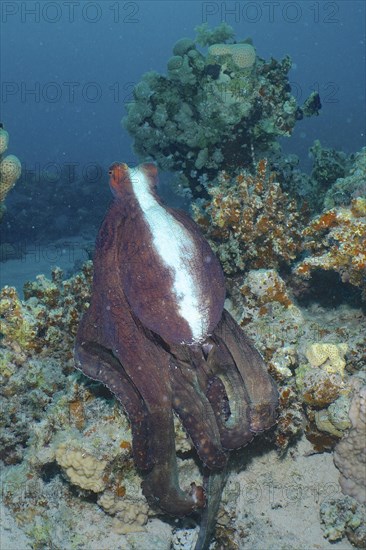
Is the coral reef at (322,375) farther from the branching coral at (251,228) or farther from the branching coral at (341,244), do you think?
the branching coral at (251,228)

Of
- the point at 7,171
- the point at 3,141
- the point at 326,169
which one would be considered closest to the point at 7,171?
the point at 7,171

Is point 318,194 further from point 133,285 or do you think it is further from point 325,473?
point 133,285

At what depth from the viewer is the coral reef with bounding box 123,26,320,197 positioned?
7.47m

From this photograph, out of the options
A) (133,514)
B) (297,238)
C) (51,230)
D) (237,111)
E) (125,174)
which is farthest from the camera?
(51,230)

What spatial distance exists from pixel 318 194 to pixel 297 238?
2152 millimetres

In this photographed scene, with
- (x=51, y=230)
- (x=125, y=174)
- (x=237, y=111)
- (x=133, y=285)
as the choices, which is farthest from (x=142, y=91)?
(x=51, y=230)

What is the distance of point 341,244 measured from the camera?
5.20 m

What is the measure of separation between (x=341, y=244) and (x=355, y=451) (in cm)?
218

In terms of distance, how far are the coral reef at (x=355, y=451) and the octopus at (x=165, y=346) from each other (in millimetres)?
891

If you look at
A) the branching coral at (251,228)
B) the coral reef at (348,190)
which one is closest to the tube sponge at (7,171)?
the branching coral at (251,228)

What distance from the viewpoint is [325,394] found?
4160 millimetres

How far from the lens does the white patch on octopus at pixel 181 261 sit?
3186 millimetres

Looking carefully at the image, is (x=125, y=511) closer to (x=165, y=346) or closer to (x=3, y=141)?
(x=165, y=346)

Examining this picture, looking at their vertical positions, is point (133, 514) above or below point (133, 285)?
below
